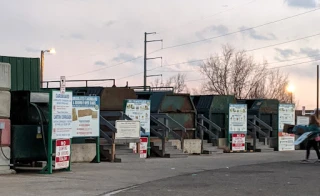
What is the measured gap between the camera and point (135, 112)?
23438 millimetres

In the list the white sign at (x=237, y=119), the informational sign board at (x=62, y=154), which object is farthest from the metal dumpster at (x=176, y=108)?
the informational sign board at (x=62, y=154)

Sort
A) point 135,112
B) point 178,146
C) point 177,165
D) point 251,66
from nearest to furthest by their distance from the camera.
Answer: point 177,165, point 135,112, point 178,146, point 251,66

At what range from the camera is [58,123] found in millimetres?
15922

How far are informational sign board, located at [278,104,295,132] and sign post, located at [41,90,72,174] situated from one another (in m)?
17.3

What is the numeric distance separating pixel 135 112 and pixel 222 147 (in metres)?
7.30

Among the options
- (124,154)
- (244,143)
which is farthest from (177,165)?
(244,143)

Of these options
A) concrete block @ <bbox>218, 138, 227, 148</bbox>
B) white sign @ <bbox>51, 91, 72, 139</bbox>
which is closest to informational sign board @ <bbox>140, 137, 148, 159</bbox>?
concrete block @ <bbox>218, 138, 227, 148</bbox>

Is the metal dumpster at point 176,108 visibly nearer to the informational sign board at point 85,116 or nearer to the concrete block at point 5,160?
the informational sign board at point 85,116

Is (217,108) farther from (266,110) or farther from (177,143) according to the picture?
(177,143)

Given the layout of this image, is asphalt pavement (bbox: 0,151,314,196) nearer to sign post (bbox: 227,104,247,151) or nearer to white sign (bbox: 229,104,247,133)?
sign post (bbox: 227,104,247,151)

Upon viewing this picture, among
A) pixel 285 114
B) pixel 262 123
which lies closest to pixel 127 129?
pixel 262 123

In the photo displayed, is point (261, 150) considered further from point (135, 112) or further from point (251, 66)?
point (251, 66)

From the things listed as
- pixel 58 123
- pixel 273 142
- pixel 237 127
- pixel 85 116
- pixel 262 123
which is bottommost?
pixel 273 142

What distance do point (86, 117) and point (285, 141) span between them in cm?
1492
